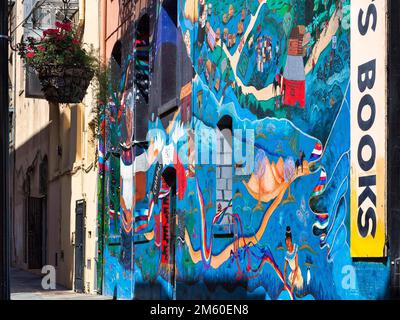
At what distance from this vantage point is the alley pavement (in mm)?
19933

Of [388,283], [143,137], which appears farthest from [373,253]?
[143,137]

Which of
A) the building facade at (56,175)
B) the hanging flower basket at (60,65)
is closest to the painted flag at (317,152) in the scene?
the hanging flower basket at (60,65)

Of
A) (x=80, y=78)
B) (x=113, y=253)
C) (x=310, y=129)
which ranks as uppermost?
(x=80, y=78)

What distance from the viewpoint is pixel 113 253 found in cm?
1947

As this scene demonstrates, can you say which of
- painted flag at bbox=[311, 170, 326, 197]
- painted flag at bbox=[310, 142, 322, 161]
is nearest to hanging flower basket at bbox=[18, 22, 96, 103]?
painted flag at bbox=[310, 142, 322, 161]

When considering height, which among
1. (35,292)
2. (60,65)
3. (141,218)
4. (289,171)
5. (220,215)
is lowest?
(35,292)

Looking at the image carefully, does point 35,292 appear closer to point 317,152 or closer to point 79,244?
point 79,244

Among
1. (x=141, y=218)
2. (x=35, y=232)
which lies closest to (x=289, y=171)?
(x=141, y=218)

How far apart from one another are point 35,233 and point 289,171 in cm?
1954

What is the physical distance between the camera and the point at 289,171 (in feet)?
35.9

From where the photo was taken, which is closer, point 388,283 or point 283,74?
point 388,283

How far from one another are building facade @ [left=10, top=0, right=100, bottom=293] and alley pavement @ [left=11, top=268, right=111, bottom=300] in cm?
38

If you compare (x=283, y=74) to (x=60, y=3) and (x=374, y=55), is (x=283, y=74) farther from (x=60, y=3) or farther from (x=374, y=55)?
(x=60, y=3)
